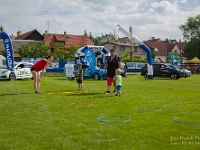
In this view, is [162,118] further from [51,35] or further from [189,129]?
[51,35]

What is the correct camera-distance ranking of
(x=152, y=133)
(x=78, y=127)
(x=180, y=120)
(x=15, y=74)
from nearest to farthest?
(x=152, y=133)
(x=78, y=127)
(x=180, y=120)
(x=15, y=74)

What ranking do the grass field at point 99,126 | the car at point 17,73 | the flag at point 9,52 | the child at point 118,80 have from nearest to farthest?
1. the grass field at point 99,126
2. the child at point 118,80
3. the car at point 17,73
4. the flag at point 9,52

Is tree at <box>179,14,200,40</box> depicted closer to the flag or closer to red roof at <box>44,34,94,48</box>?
red roof at <box>44,34,94,48</box>

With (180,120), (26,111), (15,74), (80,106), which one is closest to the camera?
(180,120)

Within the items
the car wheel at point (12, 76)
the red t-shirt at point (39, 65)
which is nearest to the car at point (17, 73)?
the car wheel at point (12, 76)

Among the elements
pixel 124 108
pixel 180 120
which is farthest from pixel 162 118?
pixel 124 108

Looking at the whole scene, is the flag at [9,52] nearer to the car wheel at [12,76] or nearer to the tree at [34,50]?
the car wheel at [12,76]

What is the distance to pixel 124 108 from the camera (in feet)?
29.5

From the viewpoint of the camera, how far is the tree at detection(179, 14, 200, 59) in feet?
245

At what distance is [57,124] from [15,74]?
60.3ft

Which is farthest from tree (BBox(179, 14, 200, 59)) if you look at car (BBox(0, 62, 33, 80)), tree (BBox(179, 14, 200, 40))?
car (BBox(0, 62, 33, 80))

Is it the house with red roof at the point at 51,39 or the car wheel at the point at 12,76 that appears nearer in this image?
the car wheel at the point at 12,76

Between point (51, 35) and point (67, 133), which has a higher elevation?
point (51, 35)

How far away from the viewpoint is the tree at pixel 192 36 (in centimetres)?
7461
